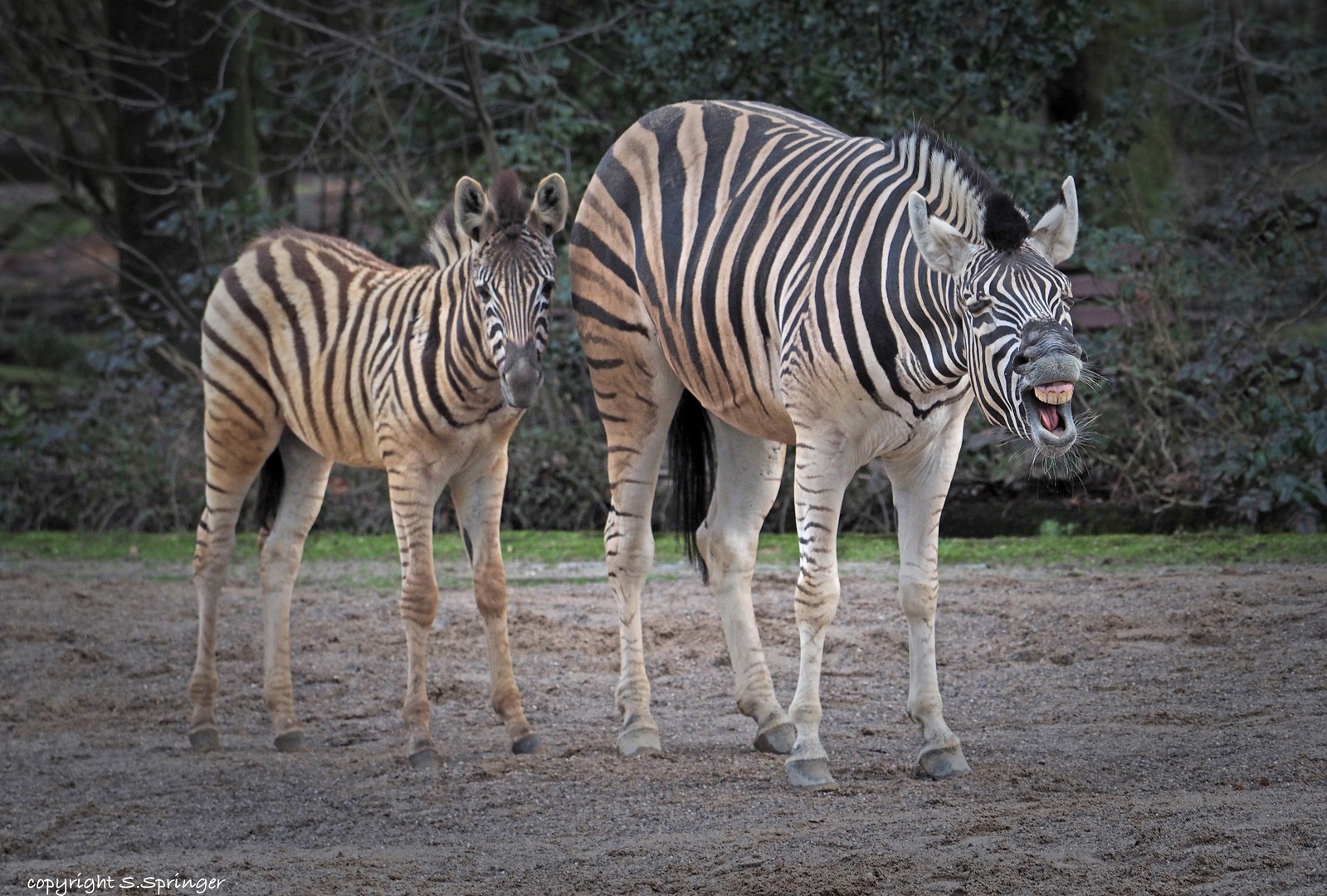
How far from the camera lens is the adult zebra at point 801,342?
4691 mm

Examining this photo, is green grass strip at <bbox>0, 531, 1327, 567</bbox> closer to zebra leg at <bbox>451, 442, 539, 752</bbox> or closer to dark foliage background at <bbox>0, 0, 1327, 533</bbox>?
dark foliage background at <bbox>0, 0, 1327, 533</bbox>

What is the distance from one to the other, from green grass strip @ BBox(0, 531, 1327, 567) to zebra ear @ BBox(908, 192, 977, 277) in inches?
177

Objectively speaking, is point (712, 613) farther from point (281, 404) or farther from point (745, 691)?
point (281, 404)

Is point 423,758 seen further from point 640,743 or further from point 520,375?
point 520,375

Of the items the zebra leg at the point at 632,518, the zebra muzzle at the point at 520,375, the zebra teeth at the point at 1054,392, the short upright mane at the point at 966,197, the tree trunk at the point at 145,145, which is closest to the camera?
the zebra teeth at the point at 1054,392

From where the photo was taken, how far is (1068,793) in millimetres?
4773

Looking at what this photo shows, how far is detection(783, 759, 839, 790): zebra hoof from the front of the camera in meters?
5.12

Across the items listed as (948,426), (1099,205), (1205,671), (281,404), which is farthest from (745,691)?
(1099,205)

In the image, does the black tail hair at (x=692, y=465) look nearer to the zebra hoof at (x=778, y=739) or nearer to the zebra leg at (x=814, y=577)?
the zebra hoof at (x=778, y=739)

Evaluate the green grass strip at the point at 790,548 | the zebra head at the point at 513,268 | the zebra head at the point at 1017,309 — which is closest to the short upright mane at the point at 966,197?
the zebra head at the point at 1017,309

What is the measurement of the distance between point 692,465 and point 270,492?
206 cm

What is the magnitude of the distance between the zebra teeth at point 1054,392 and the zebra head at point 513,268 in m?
2.02

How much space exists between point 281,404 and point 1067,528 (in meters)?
5.79

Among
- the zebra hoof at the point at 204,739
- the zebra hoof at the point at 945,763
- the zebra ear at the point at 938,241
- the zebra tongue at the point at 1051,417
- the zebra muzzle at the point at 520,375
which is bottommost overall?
the zebra hoof at the point at 204,739
